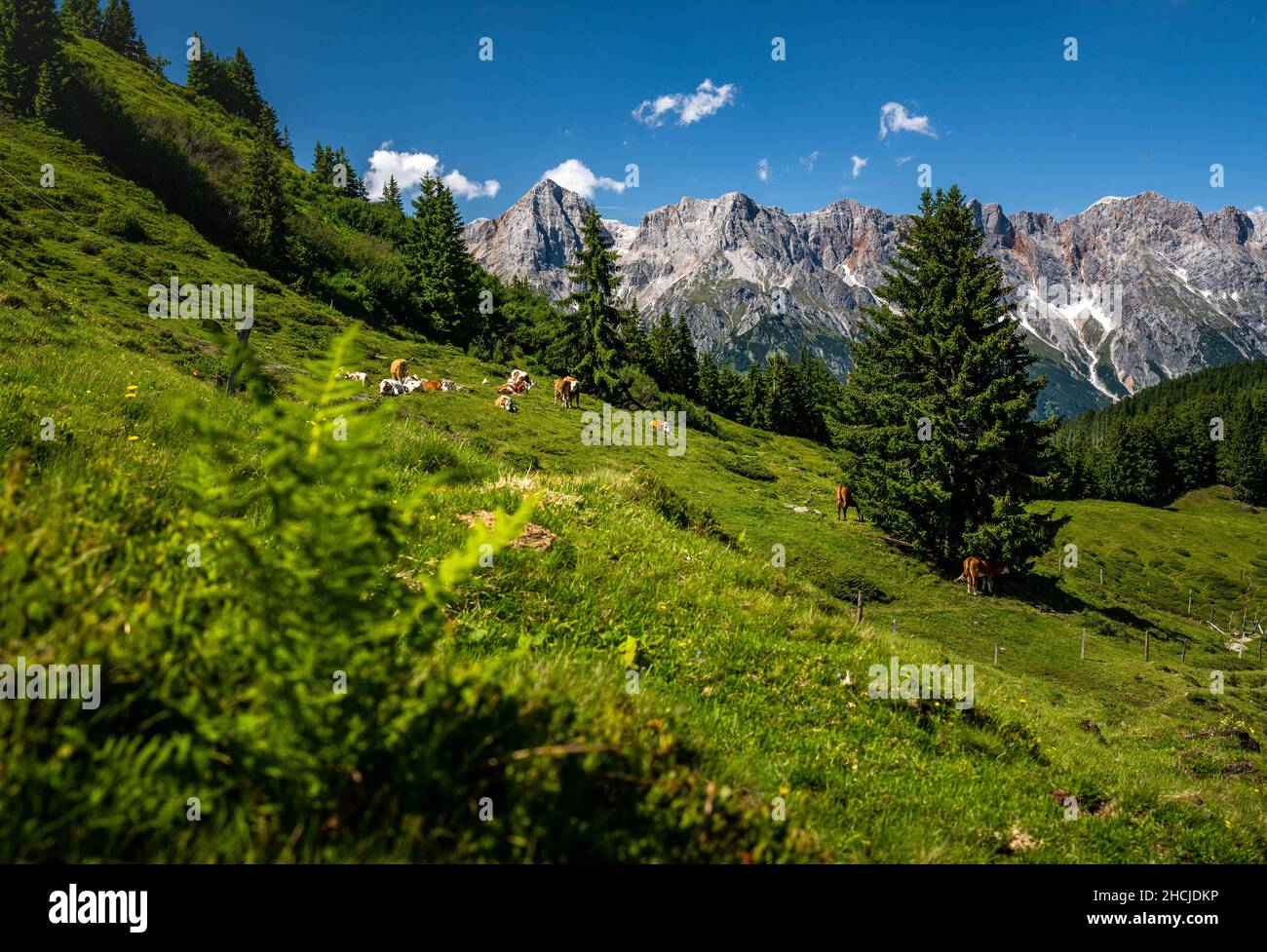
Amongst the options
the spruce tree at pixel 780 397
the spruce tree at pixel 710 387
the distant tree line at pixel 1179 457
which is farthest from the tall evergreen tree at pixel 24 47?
the distant tree line at pixel 1179 457

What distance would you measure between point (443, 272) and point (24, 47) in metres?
42.3

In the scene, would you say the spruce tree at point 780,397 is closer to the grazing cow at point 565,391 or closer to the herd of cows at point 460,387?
the herd of cows at point 460,387

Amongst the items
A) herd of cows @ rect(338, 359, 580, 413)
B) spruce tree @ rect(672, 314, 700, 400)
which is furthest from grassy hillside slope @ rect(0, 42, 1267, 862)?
spruce tree @ rect(672, 314, 700, 400)

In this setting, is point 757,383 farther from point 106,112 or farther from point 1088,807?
point 1088,807

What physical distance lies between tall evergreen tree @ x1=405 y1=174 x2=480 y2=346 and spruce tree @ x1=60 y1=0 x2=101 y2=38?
289ft

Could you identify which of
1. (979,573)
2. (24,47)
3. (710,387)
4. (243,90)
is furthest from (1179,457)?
(243,90)

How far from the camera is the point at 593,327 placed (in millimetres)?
57812

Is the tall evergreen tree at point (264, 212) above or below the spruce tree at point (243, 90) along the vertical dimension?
below

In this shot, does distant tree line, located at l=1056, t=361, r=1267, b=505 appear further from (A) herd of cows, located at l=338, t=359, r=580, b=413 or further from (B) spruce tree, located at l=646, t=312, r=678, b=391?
(A) herd of cows, located at l=338, t=359, r=580, b=413

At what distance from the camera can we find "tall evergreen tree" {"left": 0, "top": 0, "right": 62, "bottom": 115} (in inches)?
2029

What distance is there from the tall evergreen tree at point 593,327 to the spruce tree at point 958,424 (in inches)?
1060

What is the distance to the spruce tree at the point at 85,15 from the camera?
96500 mm

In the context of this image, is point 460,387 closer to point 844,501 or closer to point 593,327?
point 593,327

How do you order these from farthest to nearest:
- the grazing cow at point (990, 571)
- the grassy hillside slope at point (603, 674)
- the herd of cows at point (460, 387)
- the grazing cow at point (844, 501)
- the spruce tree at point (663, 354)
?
the spruce tree at point (663, 354) < the grazing cow at point (844, 501) < the herd of cows at point (460, 387) < the grazing cow at point (990, 571) < the grassy hillside slope at point (603, 674)
